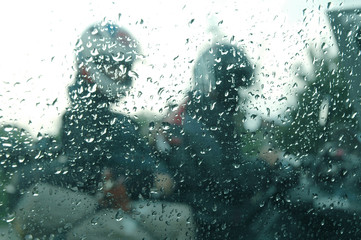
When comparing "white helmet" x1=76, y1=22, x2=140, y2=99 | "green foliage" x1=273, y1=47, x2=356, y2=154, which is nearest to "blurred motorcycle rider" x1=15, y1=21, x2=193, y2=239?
"white helmet" x1=76, y1=22, x2=140, y2=99

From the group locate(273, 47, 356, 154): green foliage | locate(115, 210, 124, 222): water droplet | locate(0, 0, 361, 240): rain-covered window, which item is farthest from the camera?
locate(273, 47, 356, 154): green foliage

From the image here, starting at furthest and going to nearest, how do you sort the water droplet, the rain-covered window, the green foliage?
the green foliage
the water droplet
the rain-covered window

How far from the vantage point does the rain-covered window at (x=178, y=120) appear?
4.41ft

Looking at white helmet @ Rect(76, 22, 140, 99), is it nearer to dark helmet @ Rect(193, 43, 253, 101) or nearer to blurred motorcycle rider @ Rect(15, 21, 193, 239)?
blurred motorcycle rider @ Rect(15, 21, 193, 239)

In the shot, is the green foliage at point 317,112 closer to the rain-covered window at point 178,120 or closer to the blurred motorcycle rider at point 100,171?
the rain-covered window at point 178,120

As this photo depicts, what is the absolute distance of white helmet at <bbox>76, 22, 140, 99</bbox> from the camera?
4.58ft

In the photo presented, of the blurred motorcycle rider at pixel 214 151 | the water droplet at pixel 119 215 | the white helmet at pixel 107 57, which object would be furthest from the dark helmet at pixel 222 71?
the water droplet at pixel 119 215

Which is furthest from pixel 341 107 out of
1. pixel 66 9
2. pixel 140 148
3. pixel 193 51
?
pixel 66 9

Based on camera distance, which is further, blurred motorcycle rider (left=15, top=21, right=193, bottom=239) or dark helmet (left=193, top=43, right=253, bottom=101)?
dark helmet (left=193, top=43, right=253, bottom=101)

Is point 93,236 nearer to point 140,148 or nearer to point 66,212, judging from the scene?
point 66,212

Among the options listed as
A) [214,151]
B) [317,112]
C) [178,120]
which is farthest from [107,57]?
[317,112]

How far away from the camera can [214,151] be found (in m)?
1.57

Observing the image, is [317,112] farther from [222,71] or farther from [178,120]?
[178,120]

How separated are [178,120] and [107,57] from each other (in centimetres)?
32
